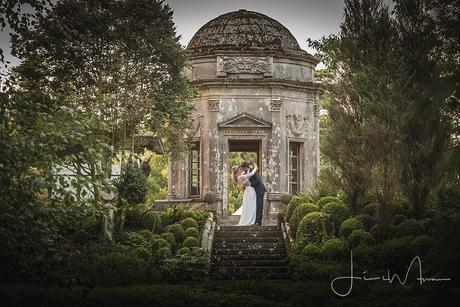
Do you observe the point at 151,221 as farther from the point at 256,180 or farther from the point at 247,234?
the point at 256,180

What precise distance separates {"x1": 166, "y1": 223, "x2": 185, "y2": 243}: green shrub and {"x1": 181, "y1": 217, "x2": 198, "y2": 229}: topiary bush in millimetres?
513

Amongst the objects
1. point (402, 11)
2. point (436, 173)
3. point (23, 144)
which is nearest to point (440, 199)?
point (436, 173)

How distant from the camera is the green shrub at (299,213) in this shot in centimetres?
2144

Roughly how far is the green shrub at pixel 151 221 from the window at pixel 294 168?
6284mm

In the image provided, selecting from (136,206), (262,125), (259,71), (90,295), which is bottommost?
(90,295)

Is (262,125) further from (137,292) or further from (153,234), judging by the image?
(137,292)

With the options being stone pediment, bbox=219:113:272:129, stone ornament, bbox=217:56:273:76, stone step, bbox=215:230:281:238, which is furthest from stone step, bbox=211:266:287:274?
stone ornament, bbox=217:56:273:76

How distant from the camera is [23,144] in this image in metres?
12.7

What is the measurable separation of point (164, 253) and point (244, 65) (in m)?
9.48

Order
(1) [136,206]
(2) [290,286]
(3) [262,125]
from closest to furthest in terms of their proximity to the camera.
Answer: (2) [290,286] < (1) [136,206] < (3) [262,125]

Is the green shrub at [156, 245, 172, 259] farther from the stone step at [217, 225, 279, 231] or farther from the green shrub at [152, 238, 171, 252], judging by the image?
the stone step at [217, 225, 279, 231]

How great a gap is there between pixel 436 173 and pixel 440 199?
0.90m

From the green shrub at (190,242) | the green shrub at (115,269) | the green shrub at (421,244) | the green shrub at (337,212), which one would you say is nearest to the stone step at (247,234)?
the green shrub at (337,212)

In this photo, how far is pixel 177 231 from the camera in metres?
21.3
